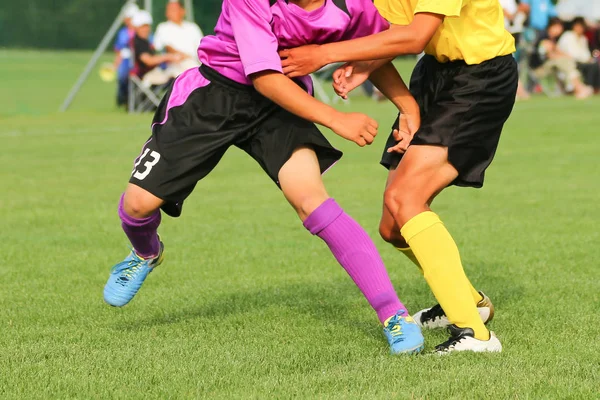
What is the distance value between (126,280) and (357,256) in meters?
1.23

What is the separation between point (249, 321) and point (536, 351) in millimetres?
1432

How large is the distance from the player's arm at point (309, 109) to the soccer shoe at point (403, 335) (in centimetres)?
76

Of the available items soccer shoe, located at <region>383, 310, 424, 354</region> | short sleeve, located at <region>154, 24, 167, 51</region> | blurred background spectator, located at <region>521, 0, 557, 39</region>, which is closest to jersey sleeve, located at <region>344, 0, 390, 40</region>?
soccer shoe, located at <region>383, 310, 424, 354</region>

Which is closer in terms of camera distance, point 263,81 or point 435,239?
point 263,81

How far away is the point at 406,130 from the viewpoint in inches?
198

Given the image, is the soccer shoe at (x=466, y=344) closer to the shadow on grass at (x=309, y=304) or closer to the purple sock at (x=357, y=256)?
the purple sock at (x=357, y=256)

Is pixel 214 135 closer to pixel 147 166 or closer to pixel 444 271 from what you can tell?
pixel 147 166

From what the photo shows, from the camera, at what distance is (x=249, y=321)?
542 cm

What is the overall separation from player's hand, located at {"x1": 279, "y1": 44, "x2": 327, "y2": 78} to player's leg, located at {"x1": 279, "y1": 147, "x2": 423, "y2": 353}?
1.33ft

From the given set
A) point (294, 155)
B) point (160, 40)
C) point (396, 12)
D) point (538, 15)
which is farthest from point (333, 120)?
point (538, 15)

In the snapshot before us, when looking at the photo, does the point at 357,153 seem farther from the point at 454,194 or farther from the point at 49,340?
the point at 49,340

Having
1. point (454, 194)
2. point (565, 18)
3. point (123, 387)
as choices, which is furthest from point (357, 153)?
point (565, 18)

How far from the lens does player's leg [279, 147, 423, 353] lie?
475 cm

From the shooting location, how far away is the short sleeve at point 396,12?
4926 millimetres
